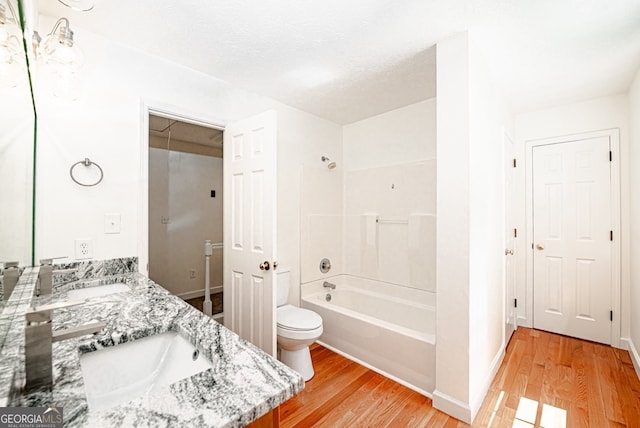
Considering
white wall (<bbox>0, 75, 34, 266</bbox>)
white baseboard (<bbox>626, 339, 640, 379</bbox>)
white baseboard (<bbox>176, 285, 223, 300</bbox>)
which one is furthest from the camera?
white baseboard (<bbox>176, 285, 223, 300</bbox>)

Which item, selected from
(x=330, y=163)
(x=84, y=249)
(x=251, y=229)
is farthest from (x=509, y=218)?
(x=84, y=249)

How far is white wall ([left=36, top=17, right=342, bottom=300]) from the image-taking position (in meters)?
1.63

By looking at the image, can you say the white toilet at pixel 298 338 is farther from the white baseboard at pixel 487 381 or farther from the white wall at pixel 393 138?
the white wall at pixel 393 138

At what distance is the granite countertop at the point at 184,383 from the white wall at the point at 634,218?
2961 mm

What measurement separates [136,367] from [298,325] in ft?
4.32

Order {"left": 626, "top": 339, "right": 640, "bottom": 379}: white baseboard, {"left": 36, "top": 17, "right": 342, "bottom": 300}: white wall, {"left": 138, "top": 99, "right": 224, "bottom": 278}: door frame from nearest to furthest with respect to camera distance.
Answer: {"left": 36, "top": 17, "right": 342, "bottom": 300}: white wall
{"left": 138, "top": 99, "right": 224, "bottom": 278}: door frame
{"left": 626, "top": 339, "right": 640, "bottom": 379}: white baseboard

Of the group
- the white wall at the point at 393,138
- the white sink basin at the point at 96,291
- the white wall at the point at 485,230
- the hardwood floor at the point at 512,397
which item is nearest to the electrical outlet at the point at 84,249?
the white sink basin at the point at 96,291

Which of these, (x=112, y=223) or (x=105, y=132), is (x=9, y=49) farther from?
(x=112, y=223)

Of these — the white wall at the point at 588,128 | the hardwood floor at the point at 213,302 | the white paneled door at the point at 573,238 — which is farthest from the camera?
the hardwood floor at the point at 213,302

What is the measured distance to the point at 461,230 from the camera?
1.71 m

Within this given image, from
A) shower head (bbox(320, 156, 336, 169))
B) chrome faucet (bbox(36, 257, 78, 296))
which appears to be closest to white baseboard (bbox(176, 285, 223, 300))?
shower head (bbox(320, 156, 336, 169))

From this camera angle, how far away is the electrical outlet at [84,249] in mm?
1700

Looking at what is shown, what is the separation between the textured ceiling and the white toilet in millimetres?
1971

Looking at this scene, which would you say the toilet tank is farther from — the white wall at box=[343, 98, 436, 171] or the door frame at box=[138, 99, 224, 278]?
the white wall at box=[343, 98, 436, 171]
